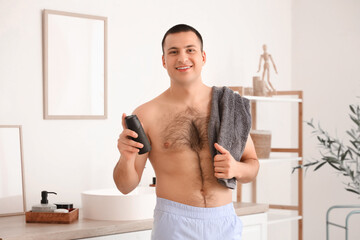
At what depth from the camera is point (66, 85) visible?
8.93 feet

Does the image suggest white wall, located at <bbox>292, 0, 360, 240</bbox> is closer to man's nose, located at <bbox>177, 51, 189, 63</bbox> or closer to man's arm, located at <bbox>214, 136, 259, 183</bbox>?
man's arm, located at <bbox>214, 136, 259, 183</bbox>

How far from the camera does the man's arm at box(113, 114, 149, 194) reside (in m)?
1.80

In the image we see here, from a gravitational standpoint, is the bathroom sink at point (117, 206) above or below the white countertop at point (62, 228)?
above

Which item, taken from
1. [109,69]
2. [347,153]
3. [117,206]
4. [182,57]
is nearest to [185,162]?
[182,57]

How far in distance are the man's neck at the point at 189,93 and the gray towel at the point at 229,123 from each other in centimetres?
5

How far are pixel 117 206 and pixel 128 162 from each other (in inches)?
20.3

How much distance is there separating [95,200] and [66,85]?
2.12ft

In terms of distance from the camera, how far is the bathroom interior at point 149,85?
2561 mm

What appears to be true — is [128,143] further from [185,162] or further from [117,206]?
[117,206]

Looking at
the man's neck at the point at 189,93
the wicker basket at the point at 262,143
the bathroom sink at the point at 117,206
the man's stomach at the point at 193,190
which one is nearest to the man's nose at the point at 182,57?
the man's neck at the point at 189,93

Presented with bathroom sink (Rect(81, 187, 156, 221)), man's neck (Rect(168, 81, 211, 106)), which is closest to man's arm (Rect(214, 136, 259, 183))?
man's neck (Rect(168, 81, 211, 106))

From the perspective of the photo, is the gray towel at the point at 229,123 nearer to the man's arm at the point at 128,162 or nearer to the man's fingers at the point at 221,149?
the man's fingers at the point at 221,149

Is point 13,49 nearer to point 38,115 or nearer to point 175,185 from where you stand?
point 38,115

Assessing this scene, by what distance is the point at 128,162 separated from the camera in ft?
6.18
